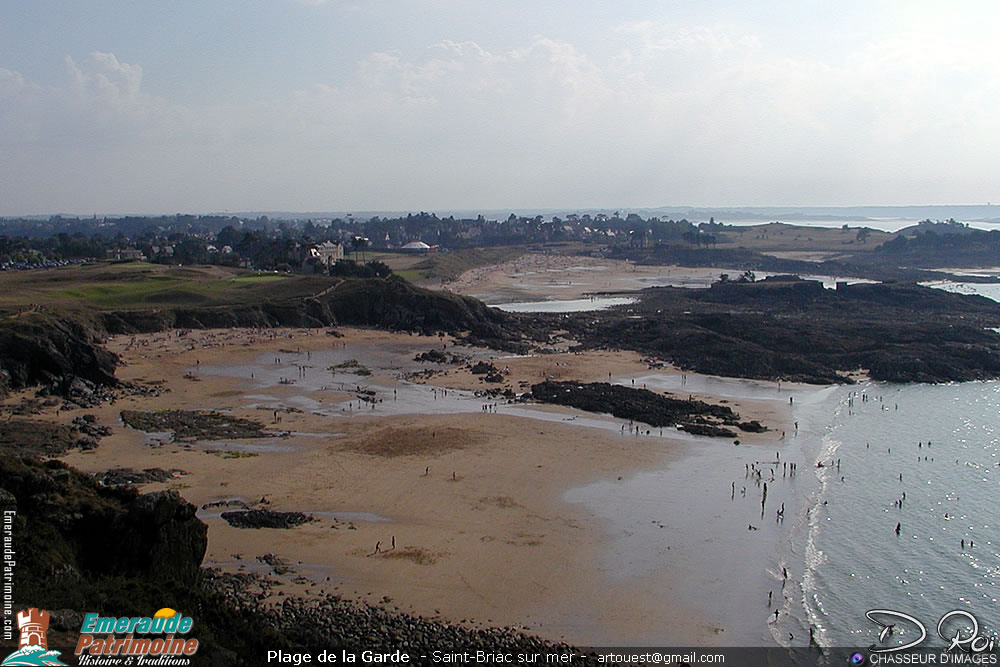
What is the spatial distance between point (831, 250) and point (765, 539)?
453 ft

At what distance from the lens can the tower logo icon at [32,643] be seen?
10.9 metres

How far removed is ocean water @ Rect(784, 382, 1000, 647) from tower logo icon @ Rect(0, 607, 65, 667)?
14.8m

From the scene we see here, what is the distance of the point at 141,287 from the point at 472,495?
52.9 meters

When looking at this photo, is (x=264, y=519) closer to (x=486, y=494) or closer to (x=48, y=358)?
(x=486, y=494)

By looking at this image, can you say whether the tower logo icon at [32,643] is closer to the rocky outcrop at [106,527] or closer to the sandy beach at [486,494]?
the rocky outcrop at [106,527]

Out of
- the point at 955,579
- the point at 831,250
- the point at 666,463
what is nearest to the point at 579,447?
the point at 666,463

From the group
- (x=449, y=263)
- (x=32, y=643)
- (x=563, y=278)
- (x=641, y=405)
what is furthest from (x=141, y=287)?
(x=32, y=643)

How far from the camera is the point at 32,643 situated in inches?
444

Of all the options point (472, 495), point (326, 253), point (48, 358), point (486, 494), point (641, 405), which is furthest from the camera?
point (326, 253)

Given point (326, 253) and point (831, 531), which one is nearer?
point (831, 531)

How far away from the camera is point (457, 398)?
41.9 metres

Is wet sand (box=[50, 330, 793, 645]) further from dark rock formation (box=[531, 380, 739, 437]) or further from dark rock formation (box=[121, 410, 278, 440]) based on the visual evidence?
dark rock formation (box=[531, 380, 739, 437])

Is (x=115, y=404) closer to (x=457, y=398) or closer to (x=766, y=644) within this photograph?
(x=457, y=398)

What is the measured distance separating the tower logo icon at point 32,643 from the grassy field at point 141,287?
159ft
